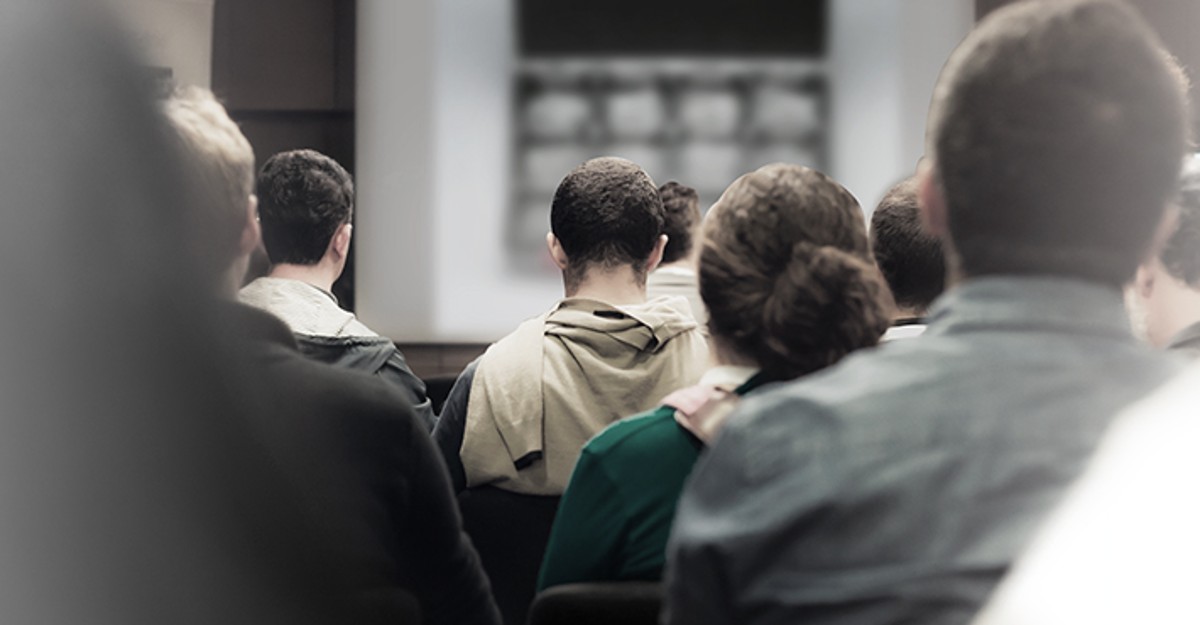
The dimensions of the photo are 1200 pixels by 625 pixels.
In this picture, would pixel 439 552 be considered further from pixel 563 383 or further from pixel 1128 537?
pixel 1128 537

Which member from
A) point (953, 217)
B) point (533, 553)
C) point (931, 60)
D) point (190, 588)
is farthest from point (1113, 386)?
point (533, 553)

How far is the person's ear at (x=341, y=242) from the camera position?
1005 millimetres

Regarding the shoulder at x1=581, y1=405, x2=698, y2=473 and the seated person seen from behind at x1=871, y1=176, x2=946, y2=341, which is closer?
the shoulder at x1=581, y1=405, x2=698, y2=473

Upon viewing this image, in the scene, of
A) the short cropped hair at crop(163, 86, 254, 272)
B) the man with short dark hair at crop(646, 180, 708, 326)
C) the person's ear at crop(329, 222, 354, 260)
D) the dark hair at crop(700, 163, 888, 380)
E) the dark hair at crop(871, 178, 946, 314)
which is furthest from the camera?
the man with short dark hair at crop(646, 180, 708, 326)

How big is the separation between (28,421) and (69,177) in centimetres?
13

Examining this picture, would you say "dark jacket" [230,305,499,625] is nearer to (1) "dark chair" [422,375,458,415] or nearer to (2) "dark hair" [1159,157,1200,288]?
(1) "dark chair" [422,375,458,415]

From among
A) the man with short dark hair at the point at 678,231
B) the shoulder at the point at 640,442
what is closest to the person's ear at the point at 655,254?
the man with short dark hair at the point at 678,231

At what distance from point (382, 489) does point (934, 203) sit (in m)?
0.47

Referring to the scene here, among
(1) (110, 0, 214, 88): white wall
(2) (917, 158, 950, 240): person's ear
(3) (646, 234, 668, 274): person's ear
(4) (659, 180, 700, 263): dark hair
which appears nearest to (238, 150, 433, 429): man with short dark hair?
(1) (110, 0, 214, 88): white wall

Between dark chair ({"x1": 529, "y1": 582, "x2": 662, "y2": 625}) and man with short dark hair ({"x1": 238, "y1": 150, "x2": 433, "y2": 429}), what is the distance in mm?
248

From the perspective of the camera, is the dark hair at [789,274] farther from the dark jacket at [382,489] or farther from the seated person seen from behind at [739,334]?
the dark jacket at [382,489]

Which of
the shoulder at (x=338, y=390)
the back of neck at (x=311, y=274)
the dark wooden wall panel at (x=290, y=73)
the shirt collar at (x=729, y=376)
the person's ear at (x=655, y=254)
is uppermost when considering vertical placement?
the dark wooden wall panel at (x=290, y=73)

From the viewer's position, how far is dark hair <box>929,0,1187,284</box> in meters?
0.48

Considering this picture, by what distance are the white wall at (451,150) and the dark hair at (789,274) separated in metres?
0.22
